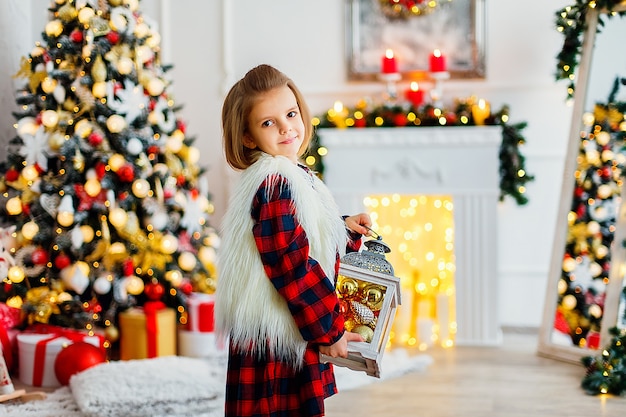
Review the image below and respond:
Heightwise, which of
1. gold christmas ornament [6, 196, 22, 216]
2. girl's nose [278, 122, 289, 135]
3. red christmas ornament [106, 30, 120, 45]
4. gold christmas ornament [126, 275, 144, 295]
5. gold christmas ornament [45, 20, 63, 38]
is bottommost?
gold christmas ornament [126, 275, 144, 295]

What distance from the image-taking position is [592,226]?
3684mm

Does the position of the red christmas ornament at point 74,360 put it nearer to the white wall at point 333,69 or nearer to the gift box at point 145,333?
the gift box at point 145,333

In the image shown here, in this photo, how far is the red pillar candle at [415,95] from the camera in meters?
4.42

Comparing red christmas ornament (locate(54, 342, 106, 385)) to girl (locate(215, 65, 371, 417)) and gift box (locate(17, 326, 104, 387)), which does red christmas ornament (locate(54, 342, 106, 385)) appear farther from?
girl (locate(215, 65, 371, 417))

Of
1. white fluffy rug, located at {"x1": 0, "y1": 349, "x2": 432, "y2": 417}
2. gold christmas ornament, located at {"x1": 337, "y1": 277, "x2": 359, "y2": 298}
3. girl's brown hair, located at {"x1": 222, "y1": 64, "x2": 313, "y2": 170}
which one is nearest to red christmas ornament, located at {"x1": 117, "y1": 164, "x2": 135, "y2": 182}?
white fluffy rug, located at {"x1": 0, "y1": 349, "x2": 432, "y2": 417}

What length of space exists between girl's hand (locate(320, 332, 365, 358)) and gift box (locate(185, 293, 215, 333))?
2.10m

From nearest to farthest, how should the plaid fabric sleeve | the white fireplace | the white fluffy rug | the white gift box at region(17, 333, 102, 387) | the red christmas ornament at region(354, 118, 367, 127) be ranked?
the plaid fabric sleeve
the white fluffy rug
the white gift box at region(17, 333, 102, 387)
the white fireplace
the red christmas ornament at region(354, 118, 367, 127)

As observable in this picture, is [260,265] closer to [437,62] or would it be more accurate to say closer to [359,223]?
[359,223]

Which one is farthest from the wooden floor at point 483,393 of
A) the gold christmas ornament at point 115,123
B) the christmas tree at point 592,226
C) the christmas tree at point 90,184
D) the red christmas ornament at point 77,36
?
the red christmas ornament at point 77,36

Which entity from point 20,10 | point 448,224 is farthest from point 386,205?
point 20,10

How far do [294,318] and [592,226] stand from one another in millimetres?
2497

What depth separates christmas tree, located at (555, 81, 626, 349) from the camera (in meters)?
3.57

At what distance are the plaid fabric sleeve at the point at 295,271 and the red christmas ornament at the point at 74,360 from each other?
1.87 m

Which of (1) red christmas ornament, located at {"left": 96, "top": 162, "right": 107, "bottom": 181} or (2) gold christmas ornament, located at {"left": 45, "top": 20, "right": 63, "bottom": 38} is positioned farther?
(2) gold christmas ornament, located at {"left": 45, "top": 20, "right": 63, "bottom": 38}
